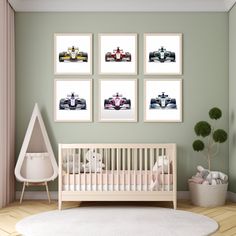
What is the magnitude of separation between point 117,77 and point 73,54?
0.61 m

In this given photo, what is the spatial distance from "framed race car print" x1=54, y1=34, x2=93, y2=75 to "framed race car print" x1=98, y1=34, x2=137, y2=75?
0.52 feet

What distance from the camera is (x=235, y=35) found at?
4320 millimetres

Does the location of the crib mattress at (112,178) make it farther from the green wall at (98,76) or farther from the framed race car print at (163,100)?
the framed race car print at (163,100)

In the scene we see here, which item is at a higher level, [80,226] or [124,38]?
[124,38]

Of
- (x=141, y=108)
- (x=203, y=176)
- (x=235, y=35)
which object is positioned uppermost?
(x=235, y=35)

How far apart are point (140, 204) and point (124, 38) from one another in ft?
6.57

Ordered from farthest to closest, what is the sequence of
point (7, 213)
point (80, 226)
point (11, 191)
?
point (11, 191) < point (7, 213) < point (80, 226)

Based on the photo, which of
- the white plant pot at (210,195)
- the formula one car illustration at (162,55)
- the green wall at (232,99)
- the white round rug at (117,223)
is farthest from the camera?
the formula one car illustration at (162,55)

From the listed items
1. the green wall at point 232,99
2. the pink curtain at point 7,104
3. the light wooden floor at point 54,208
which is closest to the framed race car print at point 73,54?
the pink curtain at point 7,104

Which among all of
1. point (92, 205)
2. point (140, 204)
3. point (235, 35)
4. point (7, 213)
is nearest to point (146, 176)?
point (140, 204)

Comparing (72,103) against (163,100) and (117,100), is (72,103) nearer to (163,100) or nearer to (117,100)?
(117,100)

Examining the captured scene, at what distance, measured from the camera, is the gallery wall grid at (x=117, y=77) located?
14.9ft

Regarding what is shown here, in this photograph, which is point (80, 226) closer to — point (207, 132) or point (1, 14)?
point (207, 132)

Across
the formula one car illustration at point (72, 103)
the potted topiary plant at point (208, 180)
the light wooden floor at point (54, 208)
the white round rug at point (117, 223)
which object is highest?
the formula one car illustration at point (72, 103)
